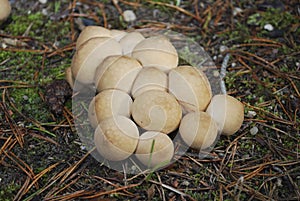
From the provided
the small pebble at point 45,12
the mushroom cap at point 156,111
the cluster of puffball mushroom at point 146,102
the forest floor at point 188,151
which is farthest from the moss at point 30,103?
the small pebble at point 45,12

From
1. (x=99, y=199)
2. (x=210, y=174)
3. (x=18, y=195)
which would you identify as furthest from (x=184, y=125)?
(x=18, y=195)

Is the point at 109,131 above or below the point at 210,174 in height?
above

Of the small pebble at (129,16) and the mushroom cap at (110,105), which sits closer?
the mushroom cap at (110,105)

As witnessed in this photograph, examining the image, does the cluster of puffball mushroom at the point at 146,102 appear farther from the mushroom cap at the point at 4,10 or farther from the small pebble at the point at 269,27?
the small pebble at the point at 269,27

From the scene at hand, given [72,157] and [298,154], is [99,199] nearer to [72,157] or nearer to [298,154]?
[72,157]

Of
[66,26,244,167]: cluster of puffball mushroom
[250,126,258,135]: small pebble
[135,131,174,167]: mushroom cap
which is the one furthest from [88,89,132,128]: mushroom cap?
[250,126,258,135]: small pebble

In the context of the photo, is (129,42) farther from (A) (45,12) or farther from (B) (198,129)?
(A) (45,12)

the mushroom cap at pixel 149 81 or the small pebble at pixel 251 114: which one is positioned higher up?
the mushroom cap at pixel 149 81
